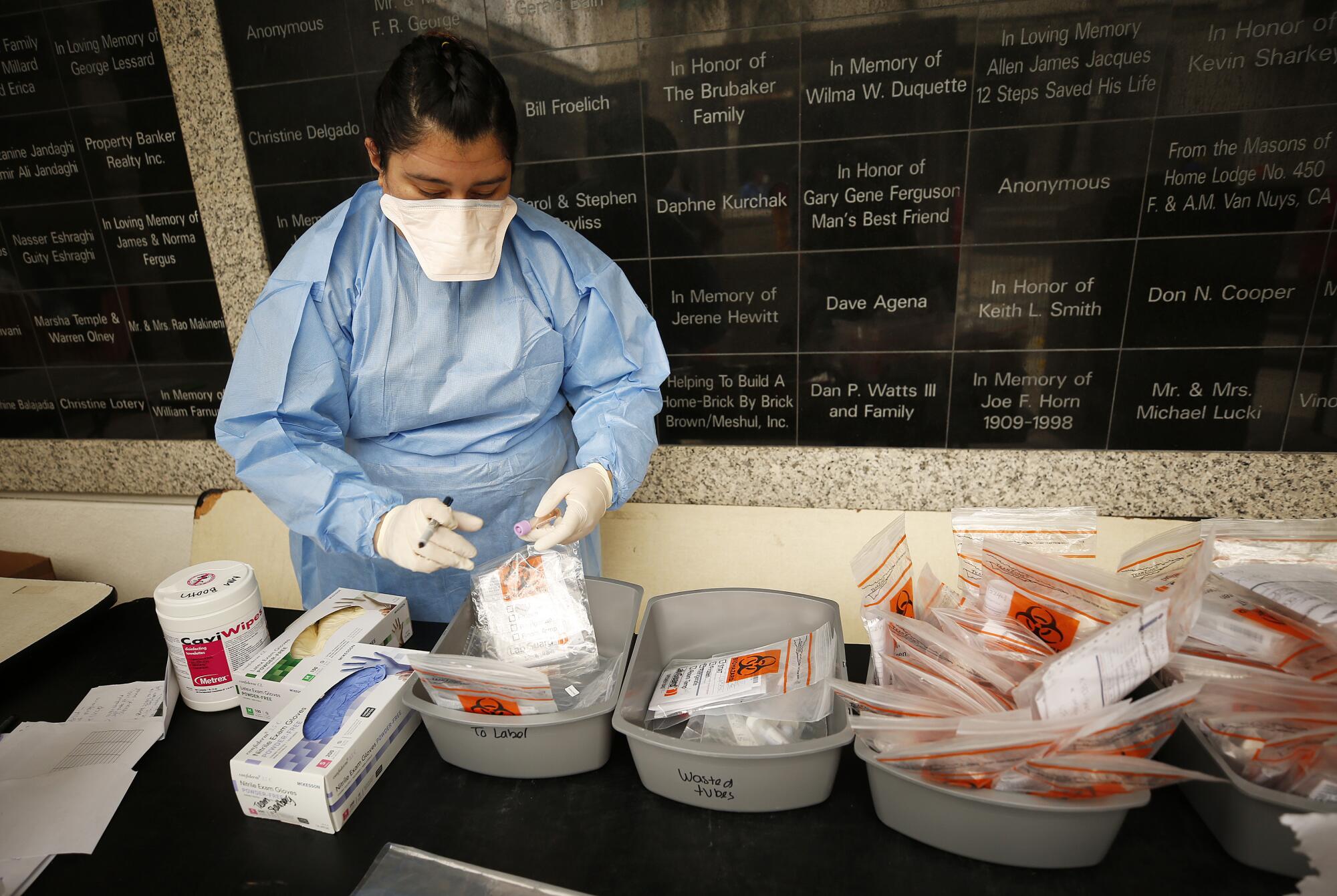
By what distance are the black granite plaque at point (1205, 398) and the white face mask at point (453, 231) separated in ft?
4.90

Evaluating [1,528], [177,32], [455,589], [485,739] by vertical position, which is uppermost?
[177,32]

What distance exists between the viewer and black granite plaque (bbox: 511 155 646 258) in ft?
5.82

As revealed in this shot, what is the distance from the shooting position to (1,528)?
7.88 ft

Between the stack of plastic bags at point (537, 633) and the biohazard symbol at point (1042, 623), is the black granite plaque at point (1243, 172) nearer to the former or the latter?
the biohazard symbol at point (1042, 623)

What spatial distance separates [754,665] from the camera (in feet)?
2.76

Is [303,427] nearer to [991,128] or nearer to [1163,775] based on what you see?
[1163,775]

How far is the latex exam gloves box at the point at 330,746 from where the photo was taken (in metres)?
0.73

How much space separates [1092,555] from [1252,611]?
0.18 meters

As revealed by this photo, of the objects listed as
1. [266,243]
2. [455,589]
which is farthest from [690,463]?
[266,243]

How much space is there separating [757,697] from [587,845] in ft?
0.76

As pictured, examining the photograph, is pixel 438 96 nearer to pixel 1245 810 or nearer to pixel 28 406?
pixel 1245 810

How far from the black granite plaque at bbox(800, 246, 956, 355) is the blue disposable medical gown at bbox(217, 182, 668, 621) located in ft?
1.97

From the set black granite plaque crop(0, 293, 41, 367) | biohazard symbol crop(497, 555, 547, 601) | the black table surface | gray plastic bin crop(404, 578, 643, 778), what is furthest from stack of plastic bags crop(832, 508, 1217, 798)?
black granite plaque crop(0, 293, 41, 367)

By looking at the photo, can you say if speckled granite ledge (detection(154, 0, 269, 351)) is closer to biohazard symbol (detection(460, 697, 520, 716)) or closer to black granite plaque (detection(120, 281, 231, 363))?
black granite plaque (detection(120, 281, 231, 363))
